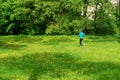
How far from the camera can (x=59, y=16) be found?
50.3 m

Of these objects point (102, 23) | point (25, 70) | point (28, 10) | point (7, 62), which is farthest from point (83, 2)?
point (25, 70)

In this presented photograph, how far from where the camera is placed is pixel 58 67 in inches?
883

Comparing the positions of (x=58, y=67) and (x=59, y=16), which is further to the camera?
(x=59, y=16)

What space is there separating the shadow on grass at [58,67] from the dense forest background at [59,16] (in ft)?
72.9

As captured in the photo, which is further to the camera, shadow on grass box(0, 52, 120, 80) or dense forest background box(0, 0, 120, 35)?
dense forest background box(0, 0, 120, 35)

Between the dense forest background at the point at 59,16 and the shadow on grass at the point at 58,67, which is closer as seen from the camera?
the shadow on grass at the point at 58,67

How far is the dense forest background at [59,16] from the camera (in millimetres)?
49375

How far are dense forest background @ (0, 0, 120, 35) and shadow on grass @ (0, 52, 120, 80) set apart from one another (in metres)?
22.2

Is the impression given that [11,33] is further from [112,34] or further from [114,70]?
[114,70]

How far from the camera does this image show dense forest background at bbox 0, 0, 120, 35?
162 ft

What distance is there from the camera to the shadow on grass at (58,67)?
19547mm

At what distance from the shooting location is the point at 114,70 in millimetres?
20969

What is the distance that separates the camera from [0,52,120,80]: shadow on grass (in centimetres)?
1955

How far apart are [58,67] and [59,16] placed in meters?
28.3
